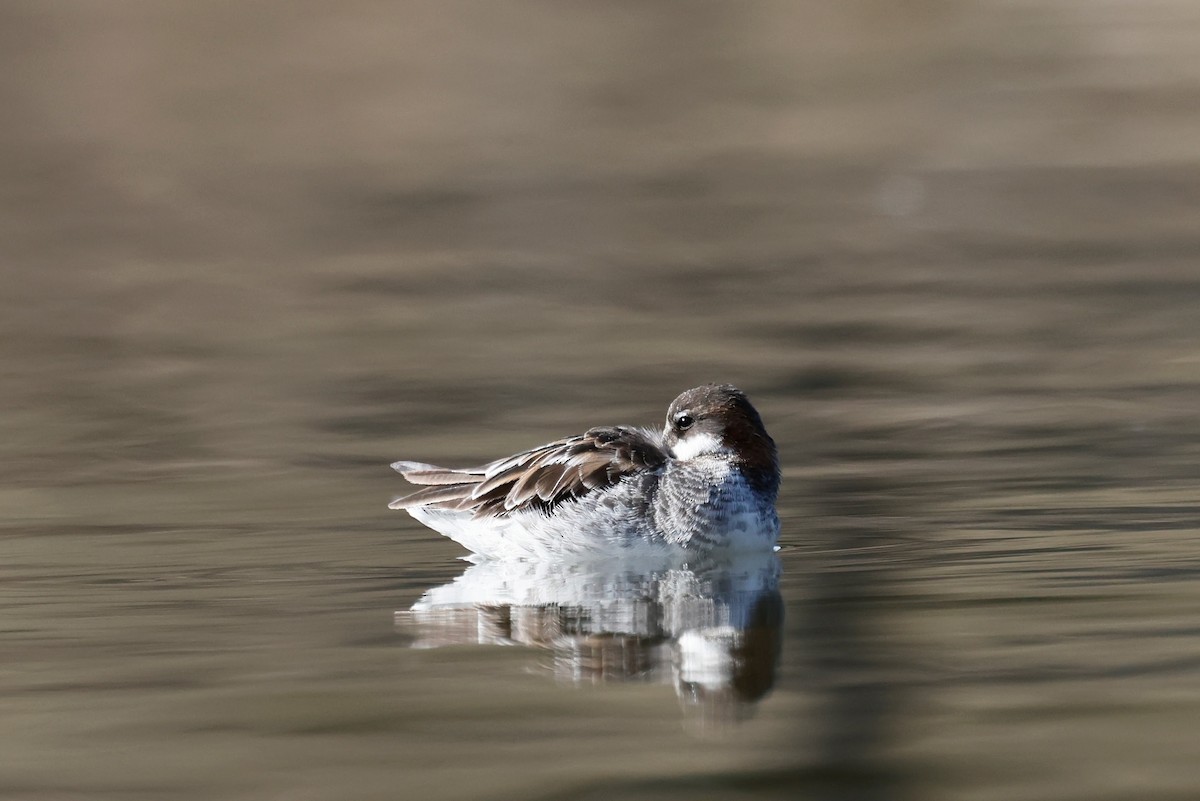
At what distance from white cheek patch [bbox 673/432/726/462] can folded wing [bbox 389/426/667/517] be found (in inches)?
3.7

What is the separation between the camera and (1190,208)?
21391 mm

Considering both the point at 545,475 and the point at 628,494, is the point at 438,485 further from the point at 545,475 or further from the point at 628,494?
the point at 628,494

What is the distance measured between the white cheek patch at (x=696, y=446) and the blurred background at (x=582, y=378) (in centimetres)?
70

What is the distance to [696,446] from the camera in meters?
10.2

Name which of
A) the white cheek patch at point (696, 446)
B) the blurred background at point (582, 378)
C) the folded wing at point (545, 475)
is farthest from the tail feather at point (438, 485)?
the white cheek patch at point (696, 446)

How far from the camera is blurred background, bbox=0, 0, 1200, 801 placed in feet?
22.3

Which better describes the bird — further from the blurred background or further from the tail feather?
the blurred background

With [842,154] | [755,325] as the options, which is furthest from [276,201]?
[755,325]

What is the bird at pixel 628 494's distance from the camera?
9750mm

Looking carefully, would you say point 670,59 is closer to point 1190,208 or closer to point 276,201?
point 276,201

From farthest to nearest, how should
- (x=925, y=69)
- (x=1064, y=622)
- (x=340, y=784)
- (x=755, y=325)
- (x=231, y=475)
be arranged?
(x=925, y=69) → (x=755, y=325) → (x=231, y=475) → (x=1064, y=622) → (x=340, y=784)

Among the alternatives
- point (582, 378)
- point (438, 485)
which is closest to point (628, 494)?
point (438, 485)

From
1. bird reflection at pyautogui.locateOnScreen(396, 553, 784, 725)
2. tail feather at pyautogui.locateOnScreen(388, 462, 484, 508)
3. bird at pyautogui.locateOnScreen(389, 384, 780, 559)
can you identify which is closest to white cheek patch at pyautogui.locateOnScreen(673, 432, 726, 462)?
bird at pyautogui.locateOnScreen(389, 384, 780, 559)

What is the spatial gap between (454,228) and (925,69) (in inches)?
542
